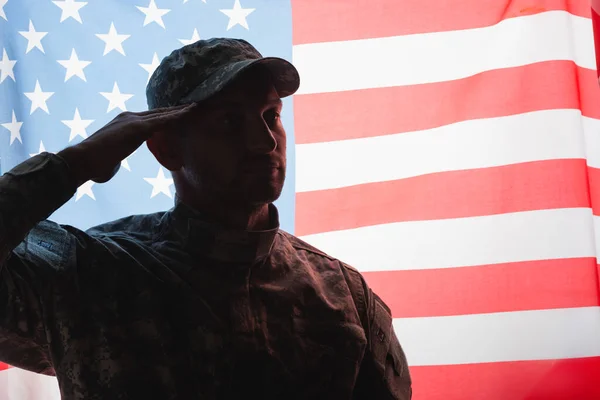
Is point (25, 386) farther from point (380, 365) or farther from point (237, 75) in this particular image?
point (237, 75)

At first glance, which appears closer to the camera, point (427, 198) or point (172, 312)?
point (172, 312)

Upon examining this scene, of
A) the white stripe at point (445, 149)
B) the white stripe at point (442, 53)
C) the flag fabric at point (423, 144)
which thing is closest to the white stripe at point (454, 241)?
the flag fabric at point (423, 144)

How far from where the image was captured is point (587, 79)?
2.33 m

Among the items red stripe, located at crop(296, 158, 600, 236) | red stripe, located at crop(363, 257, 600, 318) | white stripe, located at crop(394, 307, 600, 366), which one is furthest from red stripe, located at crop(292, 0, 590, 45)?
white stripe, located at crop(394, 307, 600, 366)

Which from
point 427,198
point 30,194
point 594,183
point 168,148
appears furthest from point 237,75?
point 594,183

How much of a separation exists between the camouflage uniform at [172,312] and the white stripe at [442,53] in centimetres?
116

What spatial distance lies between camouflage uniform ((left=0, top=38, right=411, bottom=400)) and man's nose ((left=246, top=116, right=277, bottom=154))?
0.15 metres

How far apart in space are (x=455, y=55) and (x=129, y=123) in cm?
150

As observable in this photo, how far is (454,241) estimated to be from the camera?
7.52 feet

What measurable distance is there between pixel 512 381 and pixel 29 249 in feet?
5.17

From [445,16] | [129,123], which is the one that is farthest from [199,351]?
[445,16]

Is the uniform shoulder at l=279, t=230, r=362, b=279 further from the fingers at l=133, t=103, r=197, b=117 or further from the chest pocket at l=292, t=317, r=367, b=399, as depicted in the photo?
the fingers at l=133, t=103, r=197, b=117

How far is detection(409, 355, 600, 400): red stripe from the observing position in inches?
86.3

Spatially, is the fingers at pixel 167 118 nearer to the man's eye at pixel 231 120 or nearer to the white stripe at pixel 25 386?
the man's eye at pixel 231 120
